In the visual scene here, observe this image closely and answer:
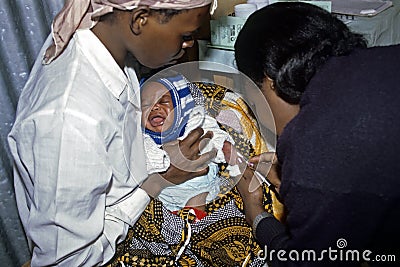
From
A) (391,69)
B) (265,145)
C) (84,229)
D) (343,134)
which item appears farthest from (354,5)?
(84,229)

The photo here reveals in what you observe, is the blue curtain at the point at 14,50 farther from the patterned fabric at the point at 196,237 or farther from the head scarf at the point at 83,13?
the patterned fabric at the point at 196,237

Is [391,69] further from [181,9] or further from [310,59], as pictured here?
[181,9]

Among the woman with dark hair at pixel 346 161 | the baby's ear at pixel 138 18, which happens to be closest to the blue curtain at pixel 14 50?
the baby's ear at pixel 138 18

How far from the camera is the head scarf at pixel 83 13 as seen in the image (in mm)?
1062

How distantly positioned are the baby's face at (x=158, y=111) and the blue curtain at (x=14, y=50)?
1.28ft

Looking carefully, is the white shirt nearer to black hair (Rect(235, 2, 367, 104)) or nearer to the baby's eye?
the baby's eye

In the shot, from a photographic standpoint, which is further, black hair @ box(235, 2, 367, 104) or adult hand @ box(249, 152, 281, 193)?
adult hand @ box(249, 152, 281, 193)

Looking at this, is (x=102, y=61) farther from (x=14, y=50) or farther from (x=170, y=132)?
(x=14, y=50)

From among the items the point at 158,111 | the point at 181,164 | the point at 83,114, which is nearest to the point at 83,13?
the point at 83,114

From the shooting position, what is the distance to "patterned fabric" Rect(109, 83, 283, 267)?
1.40m

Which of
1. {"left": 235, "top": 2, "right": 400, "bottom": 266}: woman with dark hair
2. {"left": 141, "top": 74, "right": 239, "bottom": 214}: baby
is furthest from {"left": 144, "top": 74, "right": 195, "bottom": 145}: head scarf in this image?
{"left": 235, "top": 2, "right": 400, "bottom": 266}: woman with dark hair

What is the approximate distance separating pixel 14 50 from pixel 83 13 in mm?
469

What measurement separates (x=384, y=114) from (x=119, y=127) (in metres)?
0.60

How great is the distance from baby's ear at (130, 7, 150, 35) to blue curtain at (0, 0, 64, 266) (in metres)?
0.48
